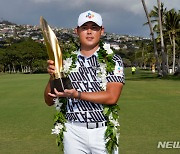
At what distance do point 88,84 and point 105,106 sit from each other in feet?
0.84

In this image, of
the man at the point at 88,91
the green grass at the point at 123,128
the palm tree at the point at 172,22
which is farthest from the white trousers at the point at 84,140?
Result: the palm tree at the point at 172,22

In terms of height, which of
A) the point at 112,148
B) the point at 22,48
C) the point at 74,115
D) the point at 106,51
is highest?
the point at 22,48

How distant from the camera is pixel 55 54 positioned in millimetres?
3008

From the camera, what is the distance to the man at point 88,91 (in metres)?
3.22

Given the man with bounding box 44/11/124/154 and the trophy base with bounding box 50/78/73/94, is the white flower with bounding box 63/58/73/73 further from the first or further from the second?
the trophy base with bounding box 50/78/73/94

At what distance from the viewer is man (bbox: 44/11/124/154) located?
3.22 metres

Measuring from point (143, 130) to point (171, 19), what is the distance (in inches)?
1779

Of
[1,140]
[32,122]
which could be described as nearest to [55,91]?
[1,140]

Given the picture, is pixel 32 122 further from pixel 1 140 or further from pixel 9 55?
pixel 9 55

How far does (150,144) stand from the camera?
7035 mm

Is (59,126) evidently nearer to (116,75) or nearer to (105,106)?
(105,106)

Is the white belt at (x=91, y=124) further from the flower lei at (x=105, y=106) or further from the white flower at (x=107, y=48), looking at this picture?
the white flower at (x=107, y=48)

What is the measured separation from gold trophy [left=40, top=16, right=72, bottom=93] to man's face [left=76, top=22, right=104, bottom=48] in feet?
0.97

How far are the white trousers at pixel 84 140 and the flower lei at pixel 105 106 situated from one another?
6 centimetres
